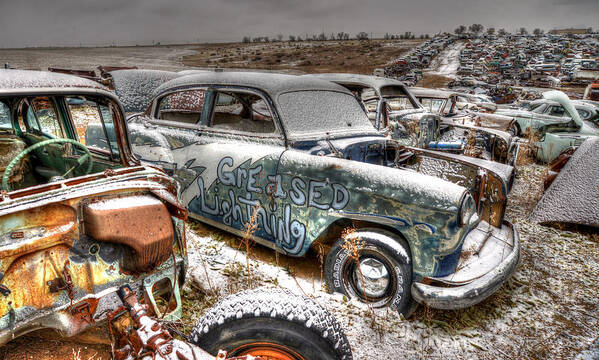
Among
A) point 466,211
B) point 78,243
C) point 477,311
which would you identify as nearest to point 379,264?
point 466,211

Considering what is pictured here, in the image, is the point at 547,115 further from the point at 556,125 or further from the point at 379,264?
the point at 379,264

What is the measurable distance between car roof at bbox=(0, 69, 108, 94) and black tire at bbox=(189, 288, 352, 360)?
159cm

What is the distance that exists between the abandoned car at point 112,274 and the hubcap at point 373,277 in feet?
3.89

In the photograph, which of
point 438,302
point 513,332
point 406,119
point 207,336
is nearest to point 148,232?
point 207,336

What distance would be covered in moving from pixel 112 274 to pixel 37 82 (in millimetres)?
1191

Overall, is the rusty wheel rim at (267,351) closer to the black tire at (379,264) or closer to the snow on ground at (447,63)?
the black tire at (379,264)

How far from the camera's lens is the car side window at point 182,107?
416 cm

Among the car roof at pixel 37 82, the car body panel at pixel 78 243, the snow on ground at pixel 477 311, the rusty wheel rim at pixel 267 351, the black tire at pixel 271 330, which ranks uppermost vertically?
the car roof at pixel 37 82

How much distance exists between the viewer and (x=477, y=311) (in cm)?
304

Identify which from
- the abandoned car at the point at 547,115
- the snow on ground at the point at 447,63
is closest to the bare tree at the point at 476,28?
the snow on ground at the point at 447,63

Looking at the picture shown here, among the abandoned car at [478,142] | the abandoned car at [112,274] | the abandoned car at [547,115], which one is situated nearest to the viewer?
the abandoned car at [112,274]

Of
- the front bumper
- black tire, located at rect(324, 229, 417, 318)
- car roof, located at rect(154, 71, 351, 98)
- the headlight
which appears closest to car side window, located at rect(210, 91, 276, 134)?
car roof, located at rect(154, 71, 351, 98)

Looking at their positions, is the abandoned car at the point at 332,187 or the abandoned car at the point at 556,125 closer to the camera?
the abandoned car at the point at 332,187

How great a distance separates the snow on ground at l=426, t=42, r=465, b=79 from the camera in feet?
114
